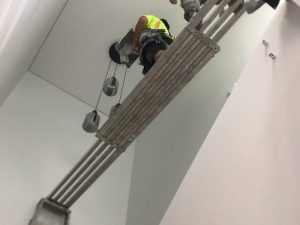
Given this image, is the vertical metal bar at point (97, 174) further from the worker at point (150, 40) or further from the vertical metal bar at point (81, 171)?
the worker at point (150, 40)

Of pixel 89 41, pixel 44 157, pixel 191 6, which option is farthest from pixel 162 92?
pixel 89 41

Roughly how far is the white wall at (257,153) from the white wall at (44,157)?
146 centimetres

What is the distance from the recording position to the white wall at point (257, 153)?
6.83 ft

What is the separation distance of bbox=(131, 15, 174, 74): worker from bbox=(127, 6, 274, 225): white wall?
836 mm

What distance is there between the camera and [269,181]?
84.4 inches

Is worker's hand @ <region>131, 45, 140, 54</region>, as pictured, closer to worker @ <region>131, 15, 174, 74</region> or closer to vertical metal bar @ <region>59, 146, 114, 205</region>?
worker @ <region>131, 15, 174, 74</region>

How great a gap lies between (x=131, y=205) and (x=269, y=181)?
231cm

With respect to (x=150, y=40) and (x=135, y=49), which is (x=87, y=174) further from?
(x=150, y=40)

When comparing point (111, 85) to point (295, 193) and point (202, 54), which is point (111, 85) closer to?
point (202, 54)

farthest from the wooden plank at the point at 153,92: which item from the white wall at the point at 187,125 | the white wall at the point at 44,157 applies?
the white wall at the point at 44,157

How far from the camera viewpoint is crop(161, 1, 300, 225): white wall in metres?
2.08

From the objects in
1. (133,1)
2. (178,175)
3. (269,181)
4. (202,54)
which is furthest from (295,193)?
(133,1)

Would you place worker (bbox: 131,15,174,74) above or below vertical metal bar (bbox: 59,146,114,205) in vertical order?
above

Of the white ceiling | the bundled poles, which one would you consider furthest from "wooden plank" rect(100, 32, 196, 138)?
the white ceiling
